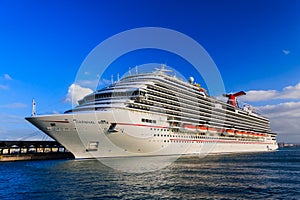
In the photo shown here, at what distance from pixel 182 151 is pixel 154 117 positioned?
12.3m

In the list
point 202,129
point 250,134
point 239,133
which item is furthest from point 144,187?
point 250,134

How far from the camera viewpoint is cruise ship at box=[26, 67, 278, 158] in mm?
32781

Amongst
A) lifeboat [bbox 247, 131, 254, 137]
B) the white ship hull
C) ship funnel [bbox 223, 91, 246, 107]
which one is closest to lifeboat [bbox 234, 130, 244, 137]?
lifeboat [bbox 247, 131, 254, 137]

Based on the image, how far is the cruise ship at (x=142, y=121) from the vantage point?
32781mm

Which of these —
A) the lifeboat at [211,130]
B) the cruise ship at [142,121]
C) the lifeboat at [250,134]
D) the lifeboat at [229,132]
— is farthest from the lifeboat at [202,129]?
the lifeboat at [250,134]

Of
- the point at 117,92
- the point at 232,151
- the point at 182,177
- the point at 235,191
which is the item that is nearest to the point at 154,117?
the point at 117,92

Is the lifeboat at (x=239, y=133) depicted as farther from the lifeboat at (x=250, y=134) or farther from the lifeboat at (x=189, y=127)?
the lifeboat at (x=189, y=127)

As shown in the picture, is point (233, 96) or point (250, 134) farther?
point (233, 96)

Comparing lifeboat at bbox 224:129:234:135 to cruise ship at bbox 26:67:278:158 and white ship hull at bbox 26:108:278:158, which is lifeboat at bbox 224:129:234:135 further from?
white ship hull at bbox 26:108:278:158

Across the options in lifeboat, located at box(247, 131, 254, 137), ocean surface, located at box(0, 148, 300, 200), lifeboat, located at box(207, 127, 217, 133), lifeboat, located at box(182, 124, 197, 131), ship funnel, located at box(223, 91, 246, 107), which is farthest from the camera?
ship funnel, located at box(223, 91, 246, 107)

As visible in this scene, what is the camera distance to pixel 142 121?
123ft

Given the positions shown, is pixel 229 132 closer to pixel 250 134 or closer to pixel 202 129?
pixel 202 129

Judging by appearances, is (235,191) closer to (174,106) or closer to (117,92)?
(117,92)

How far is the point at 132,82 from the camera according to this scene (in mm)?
45438
